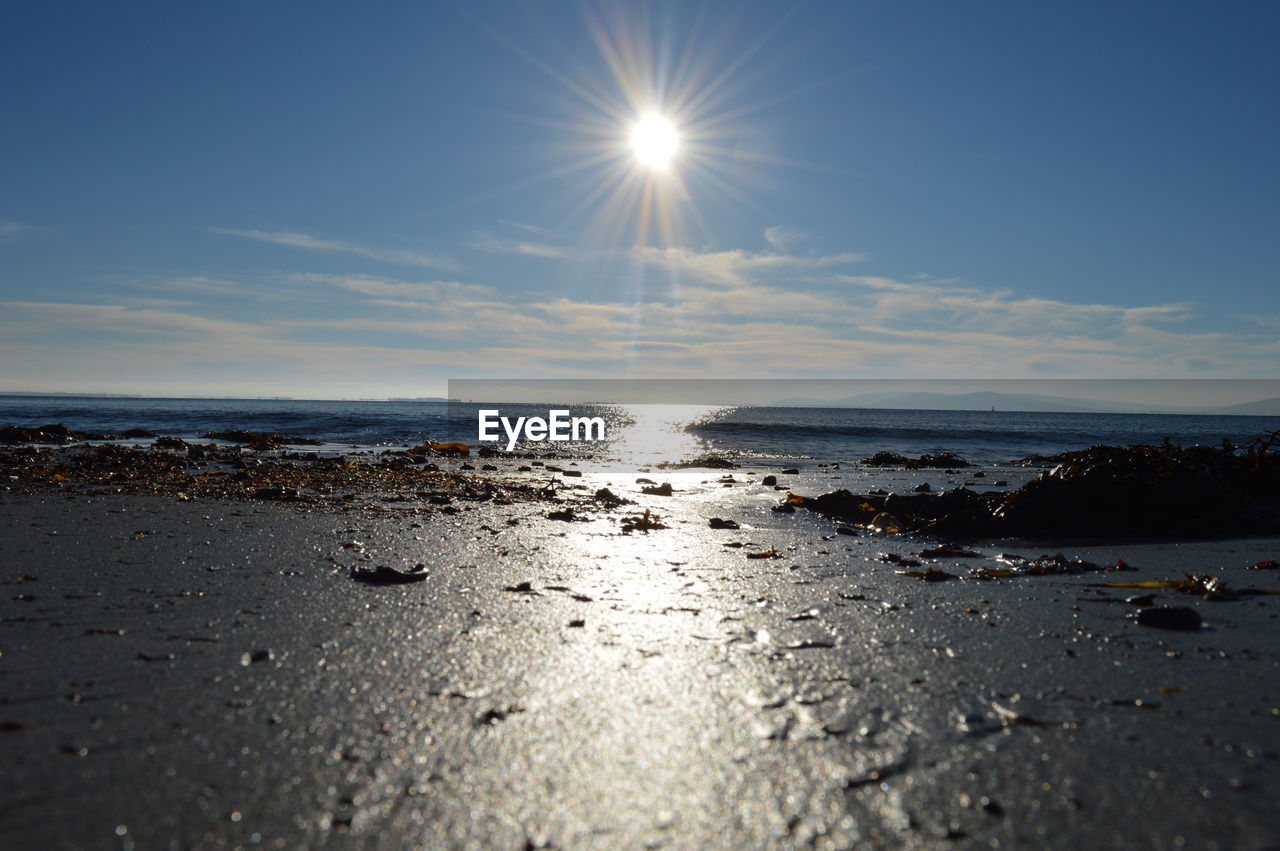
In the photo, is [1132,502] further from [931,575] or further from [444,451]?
[444,451]

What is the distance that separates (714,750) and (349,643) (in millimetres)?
1644

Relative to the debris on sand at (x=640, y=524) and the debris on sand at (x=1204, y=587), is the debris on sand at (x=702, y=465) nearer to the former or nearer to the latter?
the debris on sand at (x=640, y=524)

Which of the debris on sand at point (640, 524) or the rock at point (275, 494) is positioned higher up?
the rock at point (275, 494)

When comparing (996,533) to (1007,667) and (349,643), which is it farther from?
(349,643)

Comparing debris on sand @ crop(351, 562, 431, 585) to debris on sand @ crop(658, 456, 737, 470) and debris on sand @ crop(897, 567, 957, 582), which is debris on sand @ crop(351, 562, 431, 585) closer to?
debris on sand @ crop(897, 567, 957, 582)

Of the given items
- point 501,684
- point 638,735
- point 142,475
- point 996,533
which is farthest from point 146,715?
point 142,475

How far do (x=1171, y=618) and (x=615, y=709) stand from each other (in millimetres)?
2659

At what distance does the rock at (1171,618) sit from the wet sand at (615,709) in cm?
7

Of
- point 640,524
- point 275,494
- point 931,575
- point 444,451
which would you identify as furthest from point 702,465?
point 931,575

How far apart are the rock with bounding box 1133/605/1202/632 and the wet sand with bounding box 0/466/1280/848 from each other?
70mm

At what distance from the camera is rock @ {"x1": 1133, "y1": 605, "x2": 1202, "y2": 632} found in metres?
3.13

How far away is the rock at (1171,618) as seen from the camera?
313 centimetres

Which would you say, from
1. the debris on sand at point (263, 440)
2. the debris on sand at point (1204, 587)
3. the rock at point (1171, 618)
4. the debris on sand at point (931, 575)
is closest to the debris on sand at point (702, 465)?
the debris on sand at point (931, 575)

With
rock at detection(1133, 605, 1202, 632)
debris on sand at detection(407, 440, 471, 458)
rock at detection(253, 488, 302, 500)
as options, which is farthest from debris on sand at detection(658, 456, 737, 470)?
rock at detection(1133, 605, 1202, 632)
